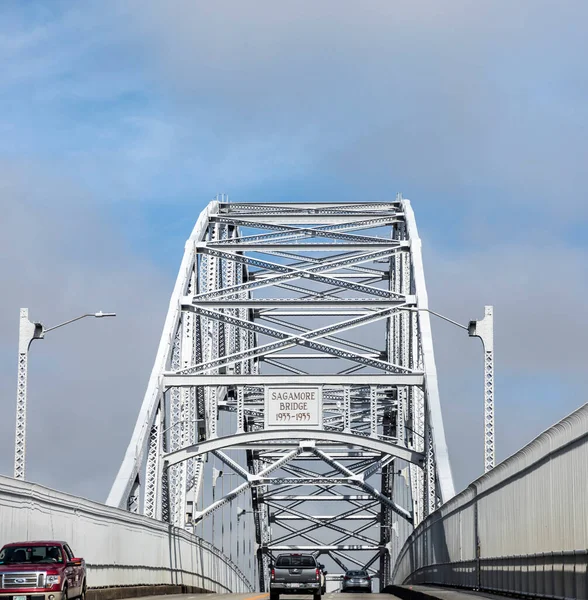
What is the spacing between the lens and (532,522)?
1886cm

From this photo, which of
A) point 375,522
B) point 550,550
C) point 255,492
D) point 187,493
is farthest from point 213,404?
point 550,550

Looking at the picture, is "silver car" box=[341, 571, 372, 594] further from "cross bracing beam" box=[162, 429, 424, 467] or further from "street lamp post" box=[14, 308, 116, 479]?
"street lamp post" box=[14, 308, 116, 479]

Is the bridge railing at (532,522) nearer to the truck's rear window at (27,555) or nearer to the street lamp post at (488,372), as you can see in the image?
the street lamp post at (488,372)

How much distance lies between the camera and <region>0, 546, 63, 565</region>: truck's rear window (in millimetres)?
21734

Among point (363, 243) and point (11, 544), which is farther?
point (363, 243)

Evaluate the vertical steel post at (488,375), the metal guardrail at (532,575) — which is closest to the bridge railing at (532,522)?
the metal guardrail at (532,575)

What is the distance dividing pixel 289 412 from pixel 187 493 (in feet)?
35.6

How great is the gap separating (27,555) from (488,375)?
1604cm

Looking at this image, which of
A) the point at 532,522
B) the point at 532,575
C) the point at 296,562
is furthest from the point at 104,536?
the point at 532,575

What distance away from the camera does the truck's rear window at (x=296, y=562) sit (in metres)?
35.5

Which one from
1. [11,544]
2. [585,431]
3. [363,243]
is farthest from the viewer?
[363,243]

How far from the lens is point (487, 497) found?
78.8 feet

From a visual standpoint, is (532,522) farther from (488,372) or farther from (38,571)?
(488,372)

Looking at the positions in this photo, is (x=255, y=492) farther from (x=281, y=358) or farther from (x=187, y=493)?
(x=187, y=493)
